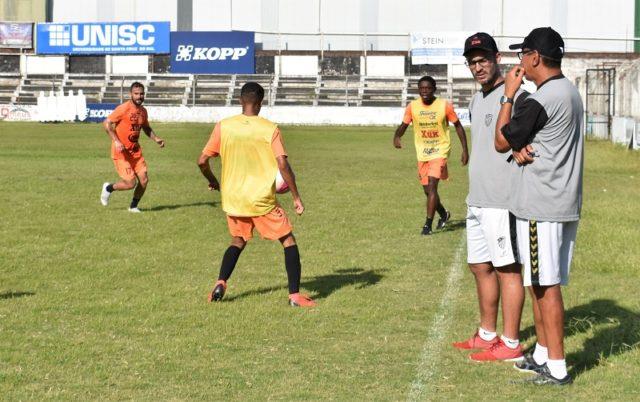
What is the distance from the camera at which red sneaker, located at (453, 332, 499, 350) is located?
769 centimetres

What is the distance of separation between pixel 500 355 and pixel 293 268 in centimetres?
253

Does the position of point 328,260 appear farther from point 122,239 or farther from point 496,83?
point 496,83

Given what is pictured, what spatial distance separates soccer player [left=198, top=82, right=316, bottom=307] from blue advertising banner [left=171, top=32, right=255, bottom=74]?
2191 inches

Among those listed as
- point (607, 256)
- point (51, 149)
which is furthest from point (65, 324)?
point (51, 149)

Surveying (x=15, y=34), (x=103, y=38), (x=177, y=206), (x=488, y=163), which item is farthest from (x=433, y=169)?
(x=15, y=34)

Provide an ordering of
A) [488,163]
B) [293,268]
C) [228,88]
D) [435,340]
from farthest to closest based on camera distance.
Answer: [228,88], [293,268], [435,340], [488,163]

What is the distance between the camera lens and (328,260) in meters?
12.2

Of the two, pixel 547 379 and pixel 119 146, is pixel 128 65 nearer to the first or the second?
pixel 119 146

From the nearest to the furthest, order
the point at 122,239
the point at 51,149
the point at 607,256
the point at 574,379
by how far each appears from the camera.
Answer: the point at 574,379 < the point at 607,256 < the point at 122,239 < the point at 51,149

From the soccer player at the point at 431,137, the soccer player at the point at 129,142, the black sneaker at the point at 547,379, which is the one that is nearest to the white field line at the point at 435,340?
the black sneaker at the point at 547,379

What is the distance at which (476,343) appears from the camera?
775 cm

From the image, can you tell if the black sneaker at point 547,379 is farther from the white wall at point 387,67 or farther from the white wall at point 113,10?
the white wall at point 113,10

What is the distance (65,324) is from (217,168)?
1792cm

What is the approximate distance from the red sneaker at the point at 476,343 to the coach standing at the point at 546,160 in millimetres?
1041
